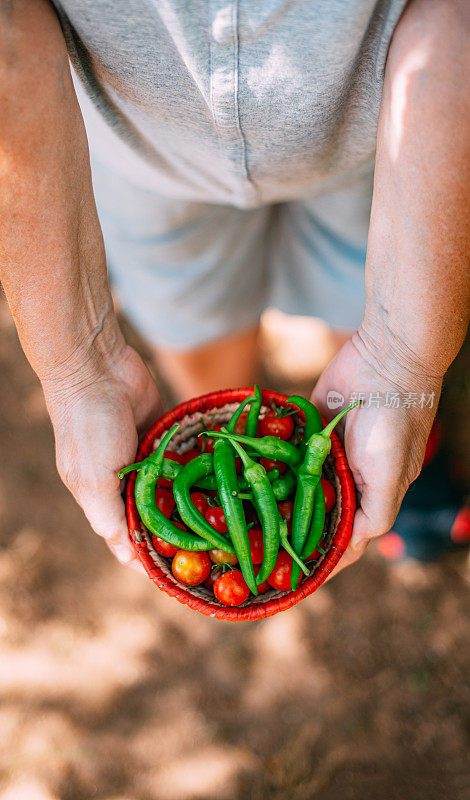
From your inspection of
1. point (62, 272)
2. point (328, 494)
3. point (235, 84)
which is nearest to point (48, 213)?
point (62, 272)

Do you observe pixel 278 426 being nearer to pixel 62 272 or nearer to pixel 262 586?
pixel 262 586

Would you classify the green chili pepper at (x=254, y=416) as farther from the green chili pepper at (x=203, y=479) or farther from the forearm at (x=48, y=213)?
the forearm at (x=48, y=213)

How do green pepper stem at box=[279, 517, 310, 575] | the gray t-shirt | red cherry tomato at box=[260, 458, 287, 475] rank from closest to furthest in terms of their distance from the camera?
the gray t-shirt, green pepper stem at box=[279, 517, 310, 575], red cherry tomato at box=[260, 458, 287, 475]

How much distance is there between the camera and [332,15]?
3.65ft

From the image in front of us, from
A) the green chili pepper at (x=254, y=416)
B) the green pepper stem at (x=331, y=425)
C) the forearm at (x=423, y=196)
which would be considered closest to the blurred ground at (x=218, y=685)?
the green chili pepper at (x=254, y=416)

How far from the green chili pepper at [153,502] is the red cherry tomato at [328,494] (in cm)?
36

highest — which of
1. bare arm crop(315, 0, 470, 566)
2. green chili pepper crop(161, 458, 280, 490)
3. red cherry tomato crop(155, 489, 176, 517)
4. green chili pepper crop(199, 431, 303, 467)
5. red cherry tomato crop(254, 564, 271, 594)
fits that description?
bare arm crop(315, 0, 470, 566)

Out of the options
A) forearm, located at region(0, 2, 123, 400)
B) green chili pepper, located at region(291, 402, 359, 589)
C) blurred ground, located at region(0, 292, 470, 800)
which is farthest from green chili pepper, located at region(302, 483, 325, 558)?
blurred ground, located at region(0, 292, 470, 800)

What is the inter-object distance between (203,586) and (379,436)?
2.13 ft

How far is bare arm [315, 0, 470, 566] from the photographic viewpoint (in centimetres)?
115

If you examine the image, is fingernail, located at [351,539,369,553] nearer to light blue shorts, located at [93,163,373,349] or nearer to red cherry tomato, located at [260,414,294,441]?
red cherry tomato, located at [260,414,294,441]

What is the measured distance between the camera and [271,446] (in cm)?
164

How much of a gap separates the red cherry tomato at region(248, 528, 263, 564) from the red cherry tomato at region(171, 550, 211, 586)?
0.13m

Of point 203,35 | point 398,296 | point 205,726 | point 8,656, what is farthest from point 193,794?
point 203,35
